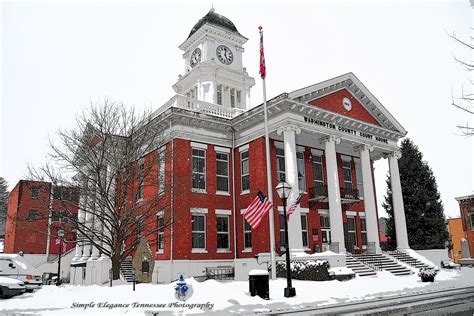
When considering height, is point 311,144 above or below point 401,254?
above

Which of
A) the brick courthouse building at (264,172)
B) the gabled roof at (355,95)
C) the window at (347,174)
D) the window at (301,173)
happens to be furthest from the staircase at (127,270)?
the window at (347,174)

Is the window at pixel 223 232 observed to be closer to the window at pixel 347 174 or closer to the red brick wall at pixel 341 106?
the red brick wall at pixel 341 106

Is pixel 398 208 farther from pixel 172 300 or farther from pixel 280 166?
pixel 172 300

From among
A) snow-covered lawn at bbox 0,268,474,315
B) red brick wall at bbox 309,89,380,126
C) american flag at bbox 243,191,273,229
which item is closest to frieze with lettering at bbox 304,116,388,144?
red brick wall at bbox 309,89,380,126

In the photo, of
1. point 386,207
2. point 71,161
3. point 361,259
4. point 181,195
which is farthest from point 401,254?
point 71,161

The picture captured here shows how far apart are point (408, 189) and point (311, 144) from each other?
42.2ft

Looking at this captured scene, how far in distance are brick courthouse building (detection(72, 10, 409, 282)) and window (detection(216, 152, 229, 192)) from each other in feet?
0.24

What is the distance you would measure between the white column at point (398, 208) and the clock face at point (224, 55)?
16.1 metres

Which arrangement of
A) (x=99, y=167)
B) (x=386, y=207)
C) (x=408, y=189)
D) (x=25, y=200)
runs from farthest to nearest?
1. (x=25, y=200)
2. (x=386, y=207)
3. (x=408, y=189)
4. (x=99, y=167)

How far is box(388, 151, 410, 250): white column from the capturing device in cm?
2916

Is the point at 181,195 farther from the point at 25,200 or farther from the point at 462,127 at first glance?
the point at 25,200

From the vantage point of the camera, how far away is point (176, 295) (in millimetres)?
13219

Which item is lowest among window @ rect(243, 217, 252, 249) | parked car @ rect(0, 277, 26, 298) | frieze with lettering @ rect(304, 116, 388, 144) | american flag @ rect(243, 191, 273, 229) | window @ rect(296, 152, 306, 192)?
parked car @ rect(0, 277, 26, 298)

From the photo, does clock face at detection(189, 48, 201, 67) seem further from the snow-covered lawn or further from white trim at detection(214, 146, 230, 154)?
the snow-covered lawn
